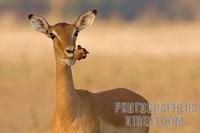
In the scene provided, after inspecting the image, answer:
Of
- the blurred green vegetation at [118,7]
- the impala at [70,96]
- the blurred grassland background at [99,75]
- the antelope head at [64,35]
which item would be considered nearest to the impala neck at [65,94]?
the impala at [70,96]

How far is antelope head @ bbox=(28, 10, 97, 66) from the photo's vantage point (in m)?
9.81

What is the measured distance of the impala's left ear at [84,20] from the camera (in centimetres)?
1048

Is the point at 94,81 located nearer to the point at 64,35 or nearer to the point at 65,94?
the point at 65,94

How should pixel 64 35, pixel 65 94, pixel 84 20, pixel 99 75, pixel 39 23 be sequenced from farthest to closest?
pixel 99 75 < pixel 84 20 < pixel 39 23 < pixel 65 94 < pixel 64 35

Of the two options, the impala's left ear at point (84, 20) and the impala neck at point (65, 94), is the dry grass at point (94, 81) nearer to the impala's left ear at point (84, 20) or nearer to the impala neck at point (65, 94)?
the impala's left ear at point (84, 20)

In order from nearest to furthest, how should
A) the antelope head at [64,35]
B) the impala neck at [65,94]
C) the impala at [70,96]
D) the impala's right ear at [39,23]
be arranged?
the antelope head at [64,35], the impala at [70,96], the impala neck at [65,94], the impala's right ear at [39,23]

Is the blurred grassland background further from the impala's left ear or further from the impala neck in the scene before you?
the impala neck

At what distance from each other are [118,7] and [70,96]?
214 ft

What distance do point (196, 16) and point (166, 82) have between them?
51628mm

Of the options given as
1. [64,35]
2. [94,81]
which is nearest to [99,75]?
[94,81]

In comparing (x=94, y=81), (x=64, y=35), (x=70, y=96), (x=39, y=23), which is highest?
(x=39, y=23)

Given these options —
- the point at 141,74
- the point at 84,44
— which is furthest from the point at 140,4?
the point at 141,74

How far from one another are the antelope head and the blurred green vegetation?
57.9 m

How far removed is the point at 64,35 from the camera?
32.8ft
